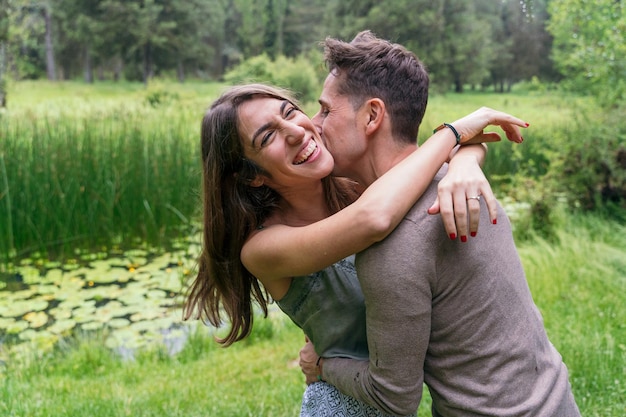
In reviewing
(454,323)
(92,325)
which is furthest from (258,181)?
(92,325)

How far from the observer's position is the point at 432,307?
128 centimetres

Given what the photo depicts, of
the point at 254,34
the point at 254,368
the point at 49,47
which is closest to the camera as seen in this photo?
the point at 254,368

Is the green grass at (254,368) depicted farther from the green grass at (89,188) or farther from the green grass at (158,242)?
the green grass at (89,188)

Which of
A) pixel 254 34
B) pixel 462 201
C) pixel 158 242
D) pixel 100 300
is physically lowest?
pixel 100 300

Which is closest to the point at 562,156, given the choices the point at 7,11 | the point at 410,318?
the point at 410,318

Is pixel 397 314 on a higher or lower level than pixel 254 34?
lower

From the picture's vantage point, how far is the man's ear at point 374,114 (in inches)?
55.1

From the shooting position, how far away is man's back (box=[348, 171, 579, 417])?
122 cm

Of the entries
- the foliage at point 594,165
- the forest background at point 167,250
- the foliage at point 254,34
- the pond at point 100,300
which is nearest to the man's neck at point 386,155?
the forest background at point 167,250

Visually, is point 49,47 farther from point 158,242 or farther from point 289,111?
point 289,111

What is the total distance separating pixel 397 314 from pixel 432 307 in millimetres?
102

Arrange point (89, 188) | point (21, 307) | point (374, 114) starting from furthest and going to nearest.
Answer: point (89, 188), point (21, 307), point (374, 114)

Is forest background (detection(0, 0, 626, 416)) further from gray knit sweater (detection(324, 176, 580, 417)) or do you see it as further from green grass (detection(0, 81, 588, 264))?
gray knit sweater (detection(324, 176, 580, 417))

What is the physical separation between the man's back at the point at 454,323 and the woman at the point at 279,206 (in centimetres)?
15
